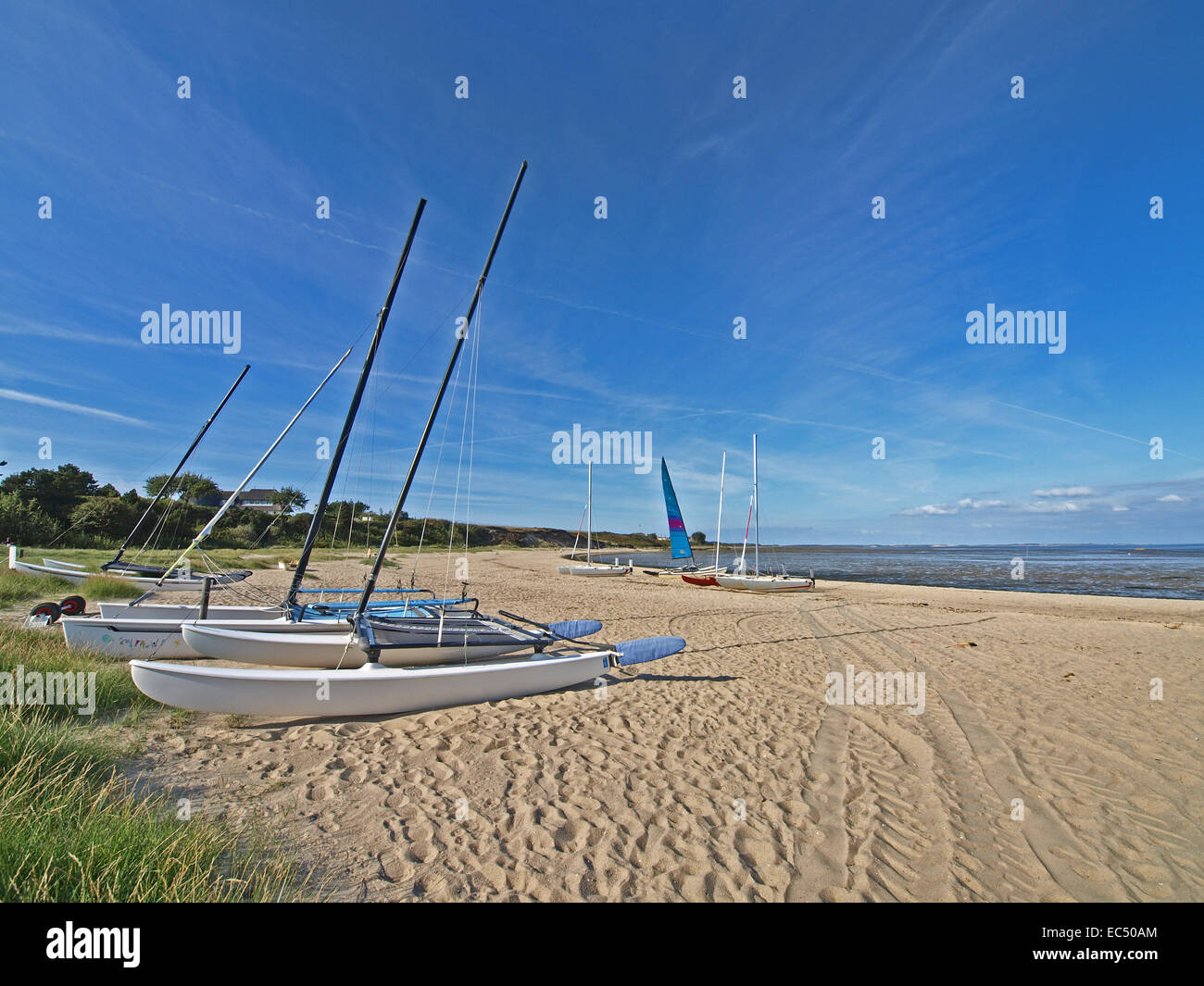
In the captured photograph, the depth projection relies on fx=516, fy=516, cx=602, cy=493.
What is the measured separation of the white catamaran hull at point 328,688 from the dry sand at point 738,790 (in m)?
0.24

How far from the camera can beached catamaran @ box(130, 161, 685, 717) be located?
5926 millimetres

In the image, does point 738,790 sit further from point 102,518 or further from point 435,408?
point 102,518

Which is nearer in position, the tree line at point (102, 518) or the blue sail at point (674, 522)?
the tree line at point (102, 518)

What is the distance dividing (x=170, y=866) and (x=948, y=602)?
87.9ft

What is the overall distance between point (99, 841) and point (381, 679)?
3.48 m

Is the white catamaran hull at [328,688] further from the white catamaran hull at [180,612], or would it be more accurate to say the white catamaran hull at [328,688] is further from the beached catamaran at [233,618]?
the white catamaran hull at [180,612]

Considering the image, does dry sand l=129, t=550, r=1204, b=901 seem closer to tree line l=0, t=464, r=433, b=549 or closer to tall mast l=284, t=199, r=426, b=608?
tall mast l=284, t=199, r=426, b=608

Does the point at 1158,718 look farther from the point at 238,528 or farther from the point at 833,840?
the point at 238,528

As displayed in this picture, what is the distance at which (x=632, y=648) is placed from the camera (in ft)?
30.7

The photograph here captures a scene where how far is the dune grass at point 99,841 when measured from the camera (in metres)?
2.69

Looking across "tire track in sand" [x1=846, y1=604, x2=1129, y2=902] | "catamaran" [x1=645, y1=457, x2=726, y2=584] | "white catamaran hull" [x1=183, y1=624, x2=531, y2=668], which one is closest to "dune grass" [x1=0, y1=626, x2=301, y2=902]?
"white catamaran hull" [x1=183, y1=624, x2=531, y2=668]

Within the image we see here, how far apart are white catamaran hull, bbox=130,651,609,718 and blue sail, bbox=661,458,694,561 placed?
1214 inches

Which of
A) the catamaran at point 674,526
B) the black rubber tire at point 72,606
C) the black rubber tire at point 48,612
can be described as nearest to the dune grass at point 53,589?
the black rubber tire at point 72,606
